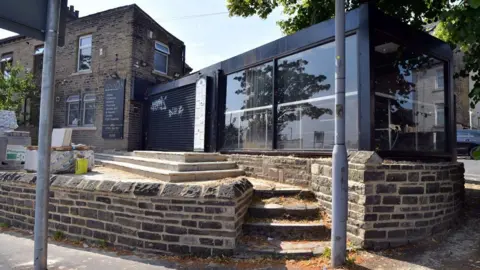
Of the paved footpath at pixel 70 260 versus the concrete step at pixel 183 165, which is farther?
the concrete step at pixel 183 165

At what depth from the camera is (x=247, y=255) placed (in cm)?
416

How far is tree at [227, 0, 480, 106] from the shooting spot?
4.52m

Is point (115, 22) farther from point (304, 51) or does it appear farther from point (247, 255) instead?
point (247, 255)

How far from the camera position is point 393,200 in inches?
175

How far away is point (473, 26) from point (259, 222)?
4.20m

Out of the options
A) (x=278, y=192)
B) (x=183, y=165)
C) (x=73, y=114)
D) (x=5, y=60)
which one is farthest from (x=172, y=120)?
(x=5, y=60)

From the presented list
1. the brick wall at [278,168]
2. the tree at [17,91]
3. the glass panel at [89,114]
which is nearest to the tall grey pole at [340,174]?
the brick wall at [278,168]

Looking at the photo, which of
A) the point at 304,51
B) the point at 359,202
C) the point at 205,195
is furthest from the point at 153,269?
the point at 304,51

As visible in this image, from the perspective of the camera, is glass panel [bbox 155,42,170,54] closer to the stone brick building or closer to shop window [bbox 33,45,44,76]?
the stone brick building

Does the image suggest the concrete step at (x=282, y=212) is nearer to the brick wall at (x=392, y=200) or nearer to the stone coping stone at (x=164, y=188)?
the stone coping stone at (x=164, y=188)

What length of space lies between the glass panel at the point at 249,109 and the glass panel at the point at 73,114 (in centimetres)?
859

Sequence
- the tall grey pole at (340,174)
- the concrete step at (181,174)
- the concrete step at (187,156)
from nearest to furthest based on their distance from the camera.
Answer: the tall grey pole at (340,174), the concrete step at (181,174), the concrete step at (187,156)

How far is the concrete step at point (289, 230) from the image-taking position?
463cm

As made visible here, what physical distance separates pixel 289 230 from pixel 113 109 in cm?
1008
